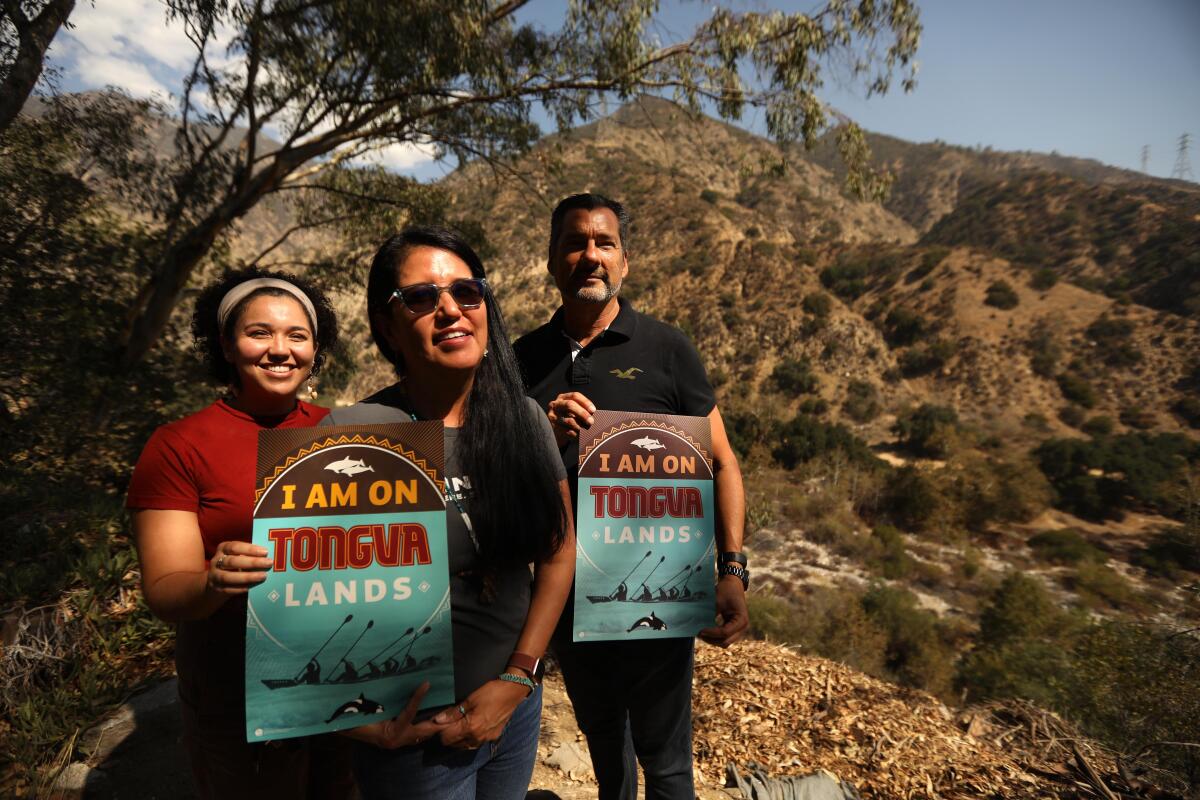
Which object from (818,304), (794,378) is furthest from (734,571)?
(818,304)

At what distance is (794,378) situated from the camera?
99.7ft

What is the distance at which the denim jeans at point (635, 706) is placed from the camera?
62.0 inches

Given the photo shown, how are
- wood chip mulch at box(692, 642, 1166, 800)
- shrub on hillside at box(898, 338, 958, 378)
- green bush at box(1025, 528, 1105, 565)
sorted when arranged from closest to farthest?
wood chip mulch at box(692, 642, 1166, 800), green bush at box(1025, 528, 1105, 565), shrub on hillside at box(898, 338, 958, 378)

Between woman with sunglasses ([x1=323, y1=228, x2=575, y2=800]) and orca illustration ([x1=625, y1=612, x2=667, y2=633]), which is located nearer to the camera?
woman with sunglasses ([x1=323, y1=228, x2=575, y2=800])

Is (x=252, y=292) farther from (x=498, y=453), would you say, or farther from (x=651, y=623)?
(x=651, y=623)

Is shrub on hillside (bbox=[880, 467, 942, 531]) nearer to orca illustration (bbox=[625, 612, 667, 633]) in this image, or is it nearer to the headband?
orca illustration (bbox=[625, 612, 667, 633])

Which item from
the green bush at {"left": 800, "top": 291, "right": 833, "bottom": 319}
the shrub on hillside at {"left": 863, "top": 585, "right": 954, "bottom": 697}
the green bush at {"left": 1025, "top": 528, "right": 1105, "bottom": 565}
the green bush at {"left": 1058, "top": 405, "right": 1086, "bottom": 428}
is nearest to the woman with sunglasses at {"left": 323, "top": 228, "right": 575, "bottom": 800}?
the shrub on hillside at {"left": 863, "top": 585, "right": 954, "bottom": 697}

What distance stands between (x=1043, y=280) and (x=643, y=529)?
140 feet

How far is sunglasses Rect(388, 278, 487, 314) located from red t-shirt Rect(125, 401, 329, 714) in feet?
1.39

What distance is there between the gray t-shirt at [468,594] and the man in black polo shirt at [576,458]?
1.24 ft

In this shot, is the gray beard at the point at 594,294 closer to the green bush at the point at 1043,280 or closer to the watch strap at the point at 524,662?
the watch strap at the point at 524,662

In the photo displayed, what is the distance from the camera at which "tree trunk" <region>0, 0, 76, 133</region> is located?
4.43 metres

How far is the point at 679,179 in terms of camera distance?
47.0 metres

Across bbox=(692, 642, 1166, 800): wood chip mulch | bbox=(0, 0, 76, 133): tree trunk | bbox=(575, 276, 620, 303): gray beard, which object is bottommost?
bbox=(692, 642, 1166, 800): wood chip mulch
